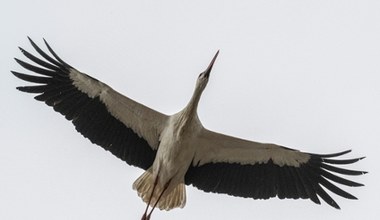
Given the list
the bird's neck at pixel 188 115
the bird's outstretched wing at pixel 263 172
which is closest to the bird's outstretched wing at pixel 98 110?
the bird's neck at pixel 188 115

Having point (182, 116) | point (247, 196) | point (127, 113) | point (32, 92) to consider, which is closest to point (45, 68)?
point (32, 92)

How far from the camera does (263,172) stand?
11203mm

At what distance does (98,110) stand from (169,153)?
998 millimetres

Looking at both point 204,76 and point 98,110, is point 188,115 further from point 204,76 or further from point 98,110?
point 98,110

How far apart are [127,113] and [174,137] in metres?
0.73

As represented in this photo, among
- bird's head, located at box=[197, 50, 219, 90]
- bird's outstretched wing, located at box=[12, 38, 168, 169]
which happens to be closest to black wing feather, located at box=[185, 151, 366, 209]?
bird's outstretched wing, located at box=[12, 38, 168, 169]

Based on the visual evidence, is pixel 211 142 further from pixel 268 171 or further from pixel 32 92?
pixel 32 92

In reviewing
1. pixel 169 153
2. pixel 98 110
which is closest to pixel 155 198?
pixel 169 153

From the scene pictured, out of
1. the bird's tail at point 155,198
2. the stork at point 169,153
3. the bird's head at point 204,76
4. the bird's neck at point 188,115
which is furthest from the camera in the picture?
the bird's tail at point 155,198

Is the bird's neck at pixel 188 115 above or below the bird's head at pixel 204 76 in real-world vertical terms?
below

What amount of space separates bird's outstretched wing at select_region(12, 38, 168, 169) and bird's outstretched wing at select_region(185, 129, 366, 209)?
62cm

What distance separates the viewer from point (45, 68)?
434 inches

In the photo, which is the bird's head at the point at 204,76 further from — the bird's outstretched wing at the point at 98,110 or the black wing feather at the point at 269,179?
the black wing feather at the point at 269,179

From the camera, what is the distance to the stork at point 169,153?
1080 centimetres
